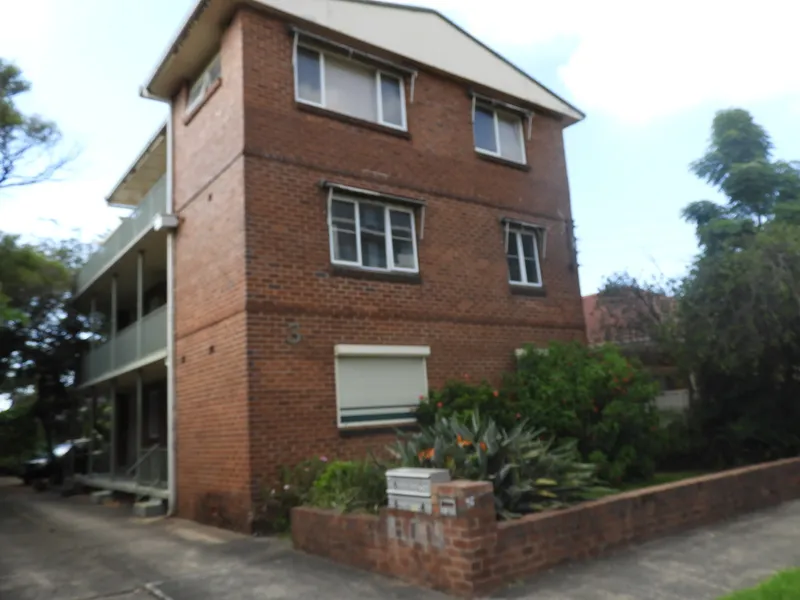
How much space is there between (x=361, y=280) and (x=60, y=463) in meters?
15.2

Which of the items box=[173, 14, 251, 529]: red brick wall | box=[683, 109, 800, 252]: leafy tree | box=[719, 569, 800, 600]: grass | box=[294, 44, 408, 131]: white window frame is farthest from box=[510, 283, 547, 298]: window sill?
box=[683, 109, 800, 252]: leafy tree

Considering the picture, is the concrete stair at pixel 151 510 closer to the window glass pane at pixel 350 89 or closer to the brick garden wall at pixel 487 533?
the brick garden wall at pixel 487 533

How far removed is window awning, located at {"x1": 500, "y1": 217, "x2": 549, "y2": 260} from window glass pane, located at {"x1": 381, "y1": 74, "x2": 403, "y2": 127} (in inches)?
108

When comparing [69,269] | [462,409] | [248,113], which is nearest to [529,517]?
[462,409]

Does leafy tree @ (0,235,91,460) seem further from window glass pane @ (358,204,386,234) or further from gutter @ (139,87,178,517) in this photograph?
window glass pane @ (358,204,386,234)

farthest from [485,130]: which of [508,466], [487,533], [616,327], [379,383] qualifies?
[487,533]

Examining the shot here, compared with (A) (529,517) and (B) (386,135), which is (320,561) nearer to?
(A) (529,517)

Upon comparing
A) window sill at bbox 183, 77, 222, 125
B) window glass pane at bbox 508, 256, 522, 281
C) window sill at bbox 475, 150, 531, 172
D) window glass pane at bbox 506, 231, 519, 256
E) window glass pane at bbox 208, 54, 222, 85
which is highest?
window glass pane at bbox 208, 54, 222, 85

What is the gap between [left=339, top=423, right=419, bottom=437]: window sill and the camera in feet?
32.5

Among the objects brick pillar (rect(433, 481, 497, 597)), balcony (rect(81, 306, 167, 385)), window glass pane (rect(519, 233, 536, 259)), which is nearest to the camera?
brick pillar (rect(433, 481, 497, 597))

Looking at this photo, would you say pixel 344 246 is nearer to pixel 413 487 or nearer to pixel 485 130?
pixel 485 130

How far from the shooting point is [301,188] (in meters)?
10.4

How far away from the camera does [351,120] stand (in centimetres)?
1119

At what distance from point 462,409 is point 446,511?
4.52 metres
